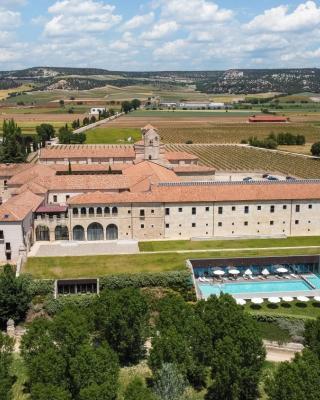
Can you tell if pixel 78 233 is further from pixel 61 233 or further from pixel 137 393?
pixel 137 393

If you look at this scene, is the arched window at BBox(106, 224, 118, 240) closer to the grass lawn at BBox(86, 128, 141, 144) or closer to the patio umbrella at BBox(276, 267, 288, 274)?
the patio umbrella at BBox(276, 267, 288, 274)

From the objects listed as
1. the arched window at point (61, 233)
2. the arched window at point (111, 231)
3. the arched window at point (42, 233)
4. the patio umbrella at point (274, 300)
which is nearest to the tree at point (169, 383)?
the patio umbrella at point (274, 300)

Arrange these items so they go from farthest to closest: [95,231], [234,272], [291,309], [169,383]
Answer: [95,231]
[234,272]
[291,309]
[169,383]

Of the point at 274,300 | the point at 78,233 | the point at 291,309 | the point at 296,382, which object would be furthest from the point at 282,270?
the point at 296,382

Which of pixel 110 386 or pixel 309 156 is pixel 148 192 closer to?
pixel 110 386

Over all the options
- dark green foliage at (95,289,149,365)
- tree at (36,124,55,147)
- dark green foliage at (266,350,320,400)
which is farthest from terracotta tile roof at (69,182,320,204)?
tree at (36,124,55,147)

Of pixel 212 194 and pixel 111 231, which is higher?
pixel 212 194
